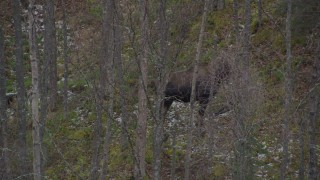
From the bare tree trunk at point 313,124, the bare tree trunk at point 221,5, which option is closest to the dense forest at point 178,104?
the bare tree trunk at point 313,124

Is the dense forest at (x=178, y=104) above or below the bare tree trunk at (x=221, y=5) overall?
below

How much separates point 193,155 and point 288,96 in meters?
4.37

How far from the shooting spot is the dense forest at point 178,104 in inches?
387

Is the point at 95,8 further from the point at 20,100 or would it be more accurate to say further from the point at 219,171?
the point at 219,171

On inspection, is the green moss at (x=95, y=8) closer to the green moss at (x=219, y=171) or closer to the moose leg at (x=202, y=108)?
the moose leg at (x=202, y=108)

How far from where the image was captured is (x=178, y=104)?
1741 centimetres

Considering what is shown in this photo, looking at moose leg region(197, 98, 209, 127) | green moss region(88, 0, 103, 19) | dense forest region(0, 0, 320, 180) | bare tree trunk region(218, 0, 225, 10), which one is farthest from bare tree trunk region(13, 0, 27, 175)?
bare tree trunk region(218, 0, 225, 10)

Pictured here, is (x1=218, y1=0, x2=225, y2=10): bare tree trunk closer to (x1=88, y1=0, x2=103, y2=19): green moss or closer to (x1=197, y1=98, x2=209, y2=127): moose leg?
(x1=88, y1=0, x2=103, y2=19): green moss

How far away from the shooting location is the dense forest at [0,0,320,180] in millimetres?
9830

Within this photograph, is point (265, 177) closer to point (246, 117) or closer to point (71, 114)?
point (246, 117)

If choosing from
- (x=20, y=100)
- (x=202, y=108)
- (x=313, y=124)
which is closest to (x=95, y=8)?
(x=202, y=108)

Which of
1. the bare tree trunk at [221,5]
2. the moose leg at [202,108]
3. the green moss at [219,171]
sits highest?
the bare tree trunk at [221,5]

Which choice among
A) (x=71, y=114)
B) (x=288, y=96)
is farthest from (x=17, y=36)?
(x=288, y=96)

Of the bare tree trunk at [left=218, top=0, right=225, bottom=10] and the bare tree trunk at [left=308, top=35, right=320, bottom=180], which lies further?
the bare tree trunk at [left=218, top=0, right=225, bottom=10]
